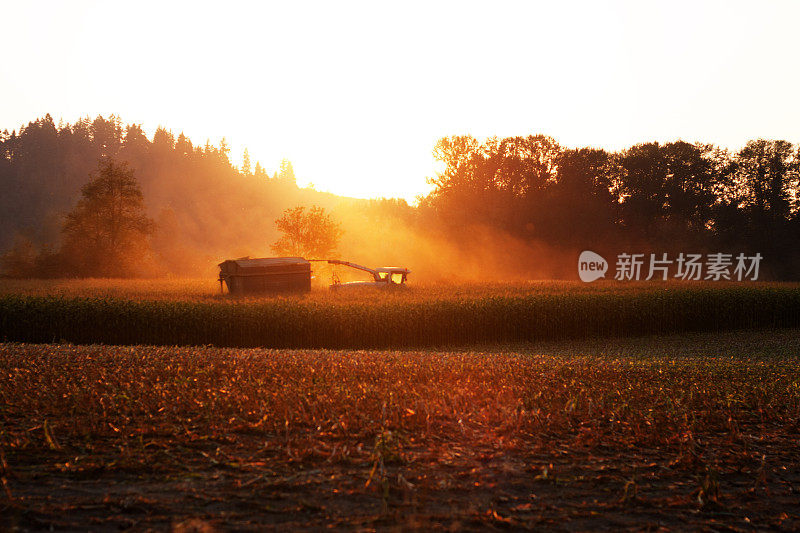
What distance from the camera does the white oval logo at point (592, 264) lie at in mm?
57562

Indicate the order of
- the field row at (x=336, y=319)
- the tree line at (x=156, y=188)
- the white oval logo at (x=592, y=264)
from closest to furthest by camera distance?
the field row at (x=336, y=319)
the white oval logo at (x=592, y=264)
the tree line at (x=156, y=188)

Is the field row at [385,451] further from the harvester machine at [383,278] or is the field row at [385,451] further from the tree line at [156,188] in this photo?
the tree line at [156,188]

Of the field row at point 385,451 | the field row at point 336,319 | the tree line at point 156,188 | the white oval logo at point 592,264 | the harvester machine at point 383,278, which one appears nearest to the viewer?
the field row at point 385,451

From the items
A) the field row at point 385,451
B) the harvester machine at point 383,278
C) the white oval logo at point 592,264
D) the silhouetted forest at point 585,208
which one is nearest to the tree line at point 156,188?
the silhouetted forest at point 585,208

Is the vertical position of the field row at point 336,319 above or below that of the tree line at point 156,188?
below

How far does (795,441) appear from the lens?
4.23 meters

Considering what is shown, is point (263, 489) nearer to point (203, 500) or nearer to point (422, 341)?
point (203, 500)

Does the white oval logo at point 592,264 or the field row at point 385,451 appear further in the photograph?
the white oval logo at point 592,264

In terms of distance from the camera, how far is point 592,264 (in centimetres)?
5850

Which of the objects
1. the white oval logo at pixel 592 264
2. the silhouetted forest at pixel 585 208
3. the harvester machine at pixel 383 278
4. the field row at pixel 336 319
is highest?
the silhouetted forest at pixel 585 208

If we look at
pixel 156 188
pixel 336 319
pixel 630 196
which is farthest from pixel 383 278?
pixel 156 188

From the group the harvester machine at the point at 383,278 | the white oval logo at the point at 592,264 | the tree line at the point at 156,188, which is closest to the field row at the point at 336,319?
the harvester machine at the point at 383,278

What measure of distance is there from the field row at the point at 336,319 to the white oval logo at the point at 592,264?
113ft

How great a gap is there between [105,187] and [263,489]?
202 ft
